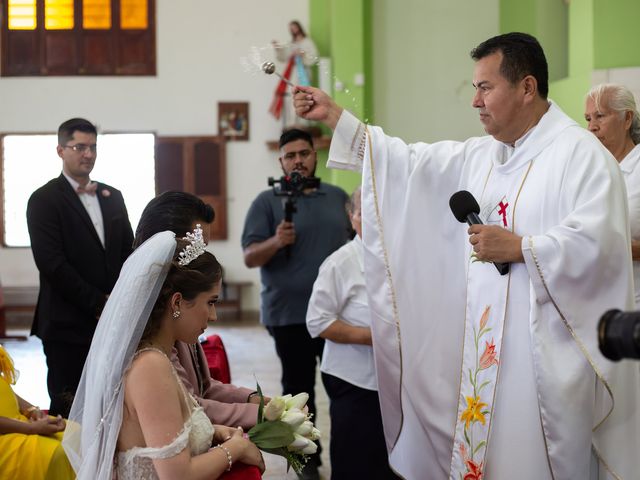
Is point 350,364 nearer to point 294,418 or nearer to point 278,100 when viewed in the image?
point 294,418

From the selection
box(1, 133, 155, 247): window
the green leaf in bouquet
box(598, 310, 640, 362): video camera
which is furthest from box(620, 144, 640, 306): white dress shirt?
box(1, 133, 155, 247): window

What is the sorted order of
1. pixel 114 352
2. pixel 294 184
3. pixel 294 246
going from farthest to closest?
pixel 294 246 → pixel 294 184 → pixel 114 352

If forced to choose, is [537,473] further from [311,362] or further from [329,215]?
[329,215]

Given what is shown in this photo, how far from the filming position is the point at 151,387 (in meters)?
2.18

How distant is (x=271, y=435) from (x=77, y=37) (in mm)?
11033

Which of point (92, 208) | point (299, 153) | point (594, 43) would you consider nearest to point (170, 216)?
point (92, 208)

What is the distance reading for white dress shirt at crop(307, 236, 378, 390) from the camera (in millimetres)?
3658

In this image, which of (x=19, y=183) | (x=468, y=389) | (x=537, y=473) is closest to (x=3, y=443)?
(x=468, y=389)

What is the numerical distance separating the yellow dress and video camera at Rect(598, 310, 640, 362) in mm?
2351

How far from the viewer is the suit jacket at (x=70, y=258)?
4.03 m

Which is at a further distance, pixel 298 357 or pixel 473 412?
pixel 298 357

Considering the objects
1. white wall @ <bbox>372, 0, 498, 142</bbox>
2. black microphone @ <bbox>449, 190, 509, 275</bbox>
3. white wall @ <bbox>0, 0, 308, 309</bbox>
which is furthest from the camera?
white wall @ <bbox>0, 0, 308, 309</bbox>

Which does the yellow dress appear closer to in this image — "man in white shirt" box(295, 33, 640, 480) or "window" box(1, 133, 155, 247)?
"man in white shirt" box(295, 33, 640, 480)

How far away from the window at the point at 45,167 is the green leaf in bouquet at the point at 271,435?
10.3 meters
